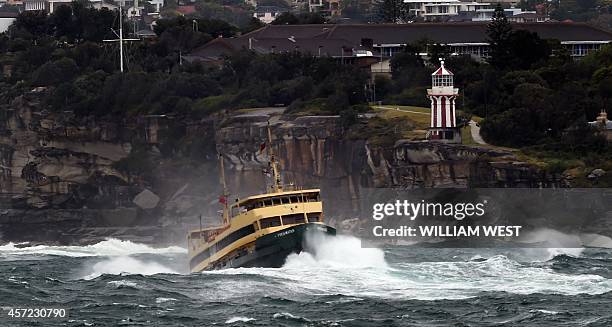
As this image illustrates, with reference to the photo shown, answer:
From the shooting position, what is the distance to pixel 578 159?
173 m

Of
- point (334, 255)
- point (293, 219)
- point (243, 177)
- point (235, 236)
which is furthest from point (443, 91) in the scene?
point (235, 236)

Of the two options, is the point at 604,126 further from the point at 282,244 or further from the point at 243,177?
the point at 282,244

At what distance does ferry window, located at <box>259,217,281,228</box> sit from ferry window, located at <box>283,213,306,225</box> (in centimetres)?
48

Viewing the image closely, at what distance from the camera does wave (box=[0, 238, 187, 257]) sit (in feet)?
566

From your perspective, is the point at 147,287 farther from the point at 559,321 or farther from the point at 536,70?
the point at 536,70

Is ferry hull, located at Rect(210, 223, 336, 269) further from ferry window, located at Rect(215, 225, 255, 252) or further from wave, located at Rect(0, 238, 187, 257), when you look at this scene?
wave, located at Rect(0, 238, 187, 257)

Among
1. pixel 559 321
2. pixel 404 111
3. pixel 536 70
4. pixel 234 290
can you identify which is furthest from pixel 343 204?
pixel 559 321

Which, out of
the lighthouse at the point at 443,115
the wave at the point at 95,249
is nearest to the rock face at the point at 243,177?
the lighthouse at the point at 443,115

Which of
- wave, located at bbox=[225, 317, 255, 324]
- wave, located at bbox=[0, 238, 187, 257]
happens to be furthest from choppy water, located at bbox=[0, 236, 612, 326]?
wave, located at bbox=[0, 238, 187, 257]

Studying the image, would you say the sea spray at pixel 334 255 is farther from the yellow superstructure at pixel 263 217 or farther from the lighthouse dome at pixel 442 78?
the lighthouse dome at pixel 442 78

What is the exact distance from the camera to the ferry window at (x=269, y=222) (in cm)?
12850

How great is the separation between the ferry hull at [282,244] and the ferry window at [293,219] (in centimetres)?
133

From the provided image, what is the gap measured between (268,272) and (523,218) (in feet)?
144

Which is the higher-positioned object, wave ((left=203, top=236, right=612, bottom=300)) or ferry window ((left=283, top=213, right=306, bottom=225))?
ferry window ((left=283, top=213, right=306, bottom=225))
